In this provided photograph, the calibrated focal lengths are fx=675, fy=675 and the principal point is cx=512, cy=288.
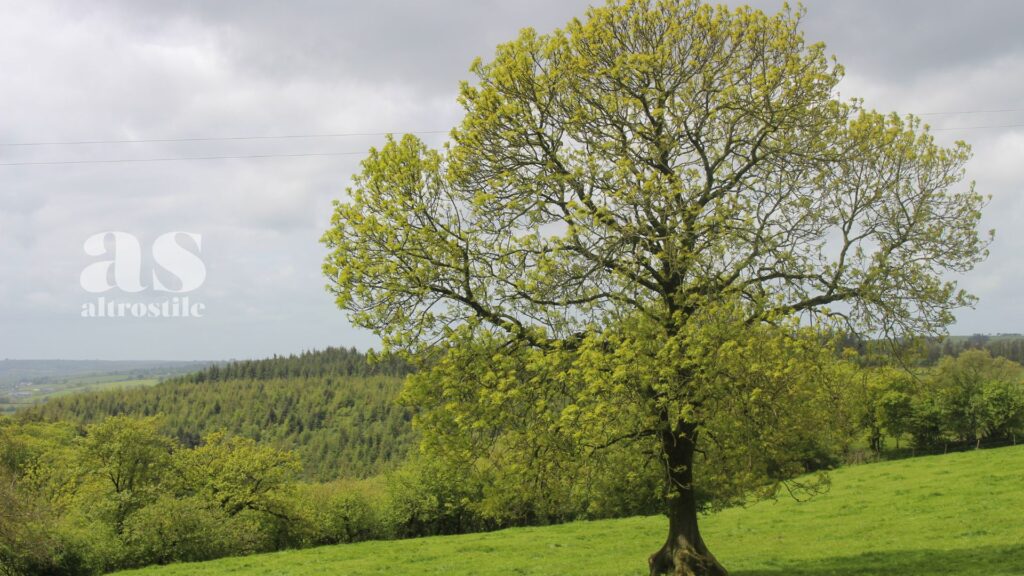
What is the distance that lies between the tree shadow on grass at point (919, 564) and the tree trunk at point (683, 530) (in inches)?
169

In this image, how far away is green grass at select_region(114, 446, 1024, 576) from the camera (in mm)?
21609

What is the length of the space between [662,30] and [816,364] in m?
8.88

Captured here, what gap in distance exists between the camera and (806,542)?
2834 cm

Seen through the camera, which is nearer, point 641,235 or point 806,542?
point 641,235

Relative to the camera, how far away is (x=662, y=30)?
16.8m

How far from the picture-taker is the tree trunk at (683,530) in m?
16.9

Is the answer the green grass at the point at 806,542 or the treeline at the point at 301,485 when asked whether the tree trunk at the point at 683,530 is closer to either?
the treeline at the point at 301,485

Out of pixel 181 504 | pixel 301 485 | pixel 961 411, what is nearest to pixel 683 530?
pixel 181 504

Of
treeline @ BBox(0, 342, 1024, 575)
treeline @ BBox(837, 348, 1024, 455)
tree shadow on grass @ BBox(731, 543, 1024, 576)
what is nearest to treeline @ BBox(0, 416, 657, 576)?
treeline @ BBox(0, 342, 1024, 575)

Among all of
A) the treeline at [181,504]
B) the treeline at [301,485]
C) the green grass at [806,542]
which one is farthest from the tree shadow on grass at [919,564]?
the treeline at [181,504]

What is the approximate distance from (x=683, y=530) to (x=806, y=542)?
13.8 metres

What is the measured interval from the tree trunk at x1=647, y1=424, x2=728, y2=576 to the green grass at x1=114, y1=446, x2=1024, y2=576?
4.36m

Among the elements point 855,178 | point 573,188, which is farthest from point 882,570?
point 573,188

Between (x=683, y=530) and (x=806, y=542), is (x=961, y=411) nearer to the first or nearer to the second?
(x=806, y=542)
